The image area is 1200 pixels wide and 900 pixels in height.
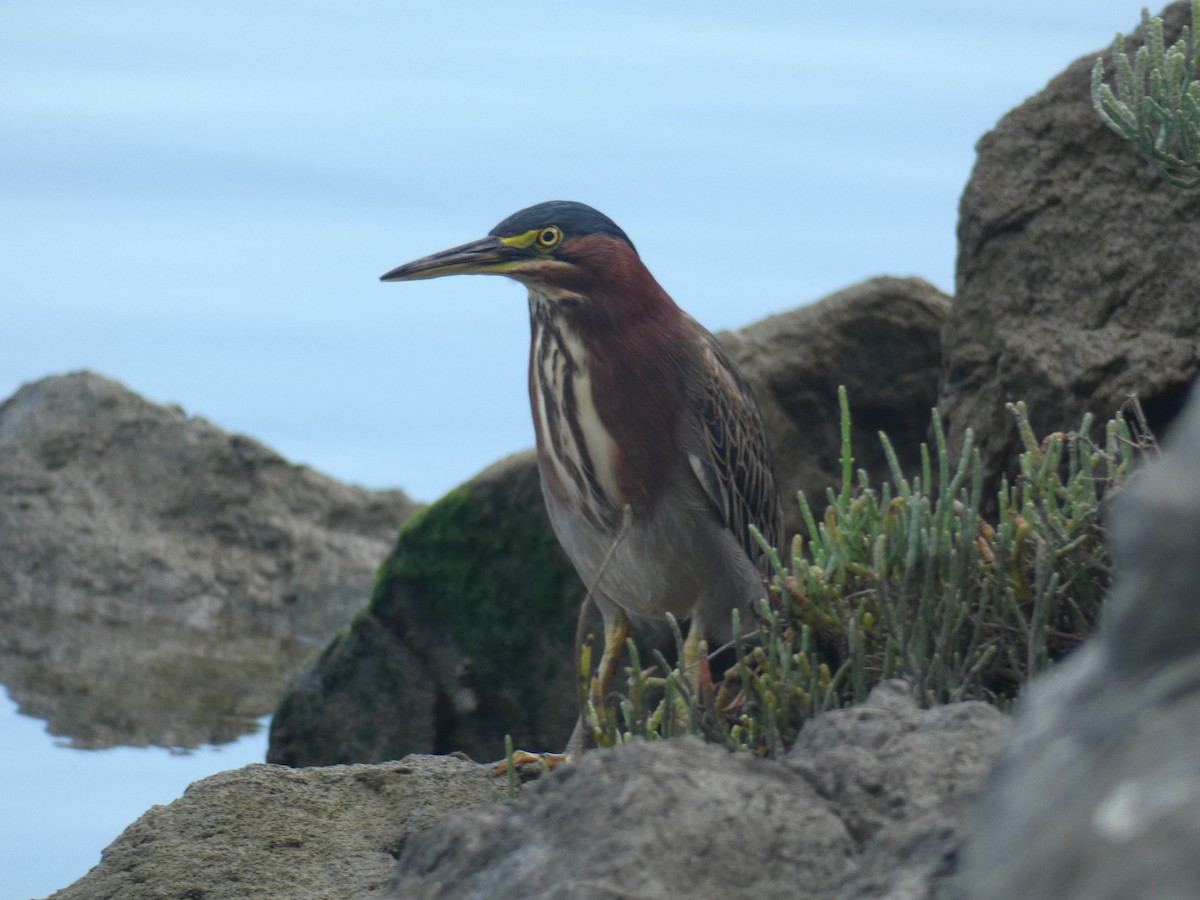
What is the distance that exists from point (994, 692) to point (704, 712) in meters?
0.69

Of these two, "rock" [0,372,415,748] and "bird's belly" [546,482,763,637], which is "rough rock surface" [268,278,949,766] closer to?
"bird's belly" [546,482,763,637]

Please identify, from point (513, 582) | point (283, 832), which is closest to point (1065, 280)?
point (513, 582)

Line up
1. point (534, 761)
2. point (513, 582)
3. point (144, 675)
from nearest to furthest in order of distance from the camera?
point (534, 761), point (513, 582), point (144, 675)

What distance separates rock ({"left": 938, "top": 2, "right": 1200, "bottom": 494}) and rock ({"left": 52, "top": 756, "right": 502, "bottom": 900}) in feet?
8.39

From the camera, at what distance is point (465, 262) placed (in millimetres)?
5281

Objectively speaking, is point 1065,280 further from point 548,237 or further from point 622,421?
point 548,237

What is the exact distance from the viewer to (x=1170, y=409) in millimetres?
5656

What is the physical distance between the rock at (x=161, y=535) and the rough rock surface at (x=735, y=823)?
8541 mm

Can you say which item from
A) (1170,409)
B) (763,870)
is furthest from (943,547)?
(1170,409)

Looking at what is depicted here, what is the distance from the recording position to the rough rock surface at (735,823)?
2.43 m

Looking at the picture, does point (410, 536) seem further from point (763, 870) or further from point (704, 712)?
point (763, 870)

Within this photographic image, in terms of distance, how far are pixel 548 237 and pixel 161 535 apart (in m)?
7.59

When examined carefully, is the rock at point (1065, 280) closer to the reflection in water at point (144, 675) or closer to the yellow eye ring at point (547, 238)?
the yellow eye ring at point (547, 238)

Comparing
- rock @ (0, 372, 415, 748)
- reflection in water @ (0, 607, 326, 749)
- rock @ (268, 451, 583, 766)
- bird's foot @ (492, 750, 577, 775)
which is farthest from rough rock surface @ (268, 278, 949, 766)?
rock @ (0, 372, 415, 748)
